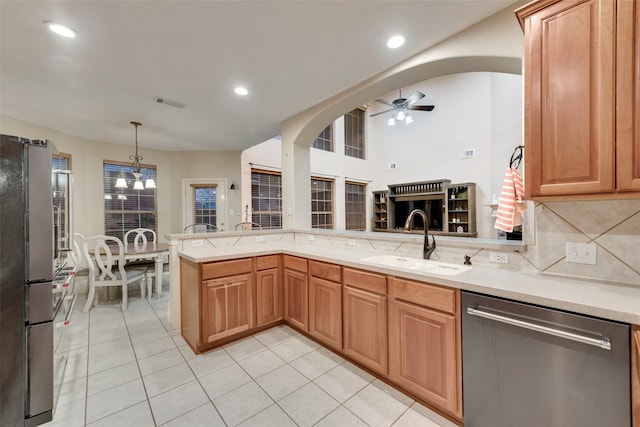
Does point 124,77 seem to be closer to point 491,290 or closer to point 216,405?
point 216,405

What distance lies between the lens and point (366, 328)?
1.99 m

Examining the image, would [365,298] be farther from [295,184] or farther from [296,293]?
[295,184]

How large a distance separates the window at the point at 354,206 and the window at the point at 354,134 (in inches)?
41.2

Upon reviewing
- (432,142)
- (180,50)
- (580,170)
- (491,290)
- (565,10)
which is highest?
(432,142)

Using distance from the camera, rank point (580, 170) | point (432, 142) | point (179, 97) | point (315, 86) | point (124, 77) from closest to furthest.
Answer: point (580, 170)
point (124, 77)
point (315, 86)
point (179, 97)
point (432, 142)

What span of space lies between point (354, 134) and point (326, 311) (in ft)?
23.8

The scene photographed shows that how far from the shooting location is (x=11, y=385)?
1.50 m

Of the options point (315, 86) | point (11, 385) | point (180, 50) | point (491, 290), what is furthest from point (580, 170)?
point (11, 385)

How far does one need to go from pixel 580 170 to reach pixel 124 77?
3.78 m

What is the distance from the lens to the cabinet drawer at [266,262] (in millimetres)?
2633

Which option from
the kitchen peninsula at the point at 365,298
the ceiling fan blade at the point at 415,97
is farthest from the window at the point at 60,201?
the ceiling fan blade at the point at 415,97

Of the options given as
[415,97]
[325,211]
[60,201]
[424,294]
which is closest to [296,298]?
[424,294]

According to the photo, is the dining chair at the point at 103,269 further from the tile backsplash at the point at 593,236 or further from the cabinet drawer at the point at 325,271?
the tile backsplash at the point at 593,236

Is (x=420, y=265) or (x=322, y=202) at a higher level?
(x=322, y=202)
